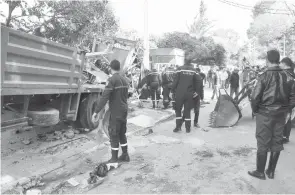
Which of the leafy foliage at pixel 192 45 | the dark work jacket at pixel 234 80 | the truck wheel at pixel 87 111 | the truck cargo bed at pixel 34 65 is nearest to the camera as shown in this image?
the truck cargo bed at pixel 34 65

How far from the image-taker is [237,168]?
4445 mm

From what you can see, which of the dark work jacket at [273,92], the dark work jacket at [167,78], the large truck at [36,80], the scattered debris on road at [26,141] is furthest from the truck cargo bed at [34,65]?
the dark work jacket at [167,78]

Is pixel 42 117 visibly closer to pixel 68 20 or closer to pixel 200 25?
pixel 68 20

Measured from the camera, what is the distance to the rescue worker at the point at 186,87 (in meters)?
6.76

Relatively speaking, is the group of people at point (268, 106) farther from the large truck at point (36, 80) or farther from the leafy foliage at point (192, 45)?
the leafy foliage at point (192, 45)

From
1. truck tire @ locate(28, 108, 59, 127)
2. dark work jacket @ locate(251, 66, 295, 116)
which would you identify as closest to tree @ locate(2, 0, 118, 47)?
truck tire @ locate(28, 108, 59, 127)

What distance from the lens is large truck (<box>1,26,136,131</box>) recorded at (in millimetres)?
3695

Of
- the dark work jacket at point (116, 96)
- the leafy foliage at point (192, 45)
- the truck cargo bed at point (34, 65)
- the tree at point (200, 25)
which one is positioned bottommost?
the dark work jacket at point (116, 96)

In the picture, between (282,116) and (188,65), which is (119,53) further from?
(282,116)

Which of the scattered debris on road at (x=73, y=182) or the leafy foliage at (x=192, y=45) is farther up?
the leafy foliage at (x=192, y=45)

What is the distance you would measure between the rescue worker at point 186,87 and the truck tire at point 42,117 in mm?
3027

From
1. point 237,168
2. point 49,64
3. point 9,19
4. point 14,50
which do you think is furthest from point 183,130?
point 9,19

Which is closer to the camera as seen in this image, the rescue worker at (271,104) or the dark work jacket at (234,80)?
the rescue worker at (271,104)

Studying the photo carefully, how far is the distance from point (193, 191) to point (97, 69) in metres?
5.20
